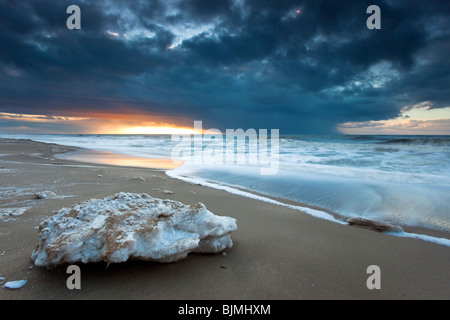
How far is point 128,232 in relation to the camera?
162cm

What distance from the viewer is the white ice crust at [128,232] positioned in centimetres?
152

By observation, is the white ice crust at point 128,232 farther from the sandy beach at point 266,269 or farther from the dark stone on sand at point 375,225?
the dark stone on sand at point 375,225

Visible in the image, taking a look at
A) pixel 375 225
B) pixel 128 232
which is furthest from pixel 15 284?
pixel 375 225

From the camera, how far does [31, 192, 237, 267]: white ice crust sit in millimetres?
1522

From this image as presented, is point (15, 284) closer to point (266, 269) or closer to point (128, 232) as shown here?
point (128, 232)

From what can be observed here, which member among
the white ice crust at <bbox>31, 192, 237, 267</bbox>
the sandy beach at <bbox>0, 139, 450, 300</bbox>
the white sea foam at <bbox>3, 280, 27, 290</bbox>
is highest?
the white ice crust at <bbox>31, 192, 237, 267</bbox>

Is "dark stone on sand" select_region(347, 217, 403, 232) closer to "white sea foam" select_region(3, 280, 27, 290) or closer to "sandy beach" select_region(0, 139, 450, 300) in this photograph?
"sandy beach" select_region(0, 139, 450, 300)

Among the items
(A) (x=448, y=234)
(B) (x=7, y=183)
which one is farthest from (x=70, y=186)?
(A) (x=448, y=234)

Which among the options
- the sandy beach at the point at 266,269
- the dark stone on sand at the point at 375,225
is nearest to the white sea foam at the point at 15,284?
the sandy beach at the point at 266,269

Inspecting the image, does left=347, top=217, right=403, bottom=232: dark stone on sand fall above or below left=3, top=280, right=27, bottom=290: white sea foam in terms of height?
below

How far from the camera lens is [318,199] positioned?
4.44 metres

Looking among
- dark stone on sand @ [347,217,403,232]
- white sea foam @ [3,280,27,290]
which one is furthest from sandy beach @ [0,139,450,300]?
dark stone on sand @ [347,217,403,232]
